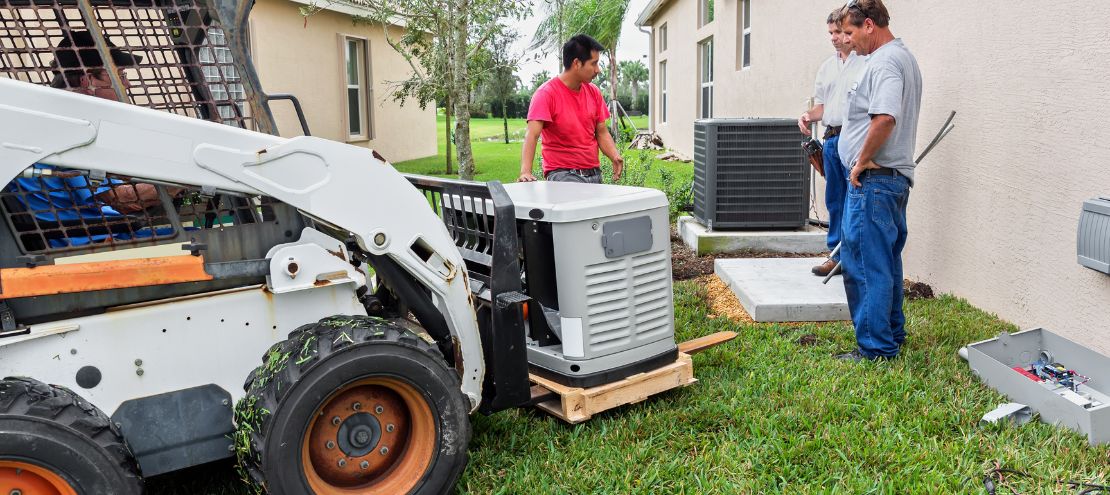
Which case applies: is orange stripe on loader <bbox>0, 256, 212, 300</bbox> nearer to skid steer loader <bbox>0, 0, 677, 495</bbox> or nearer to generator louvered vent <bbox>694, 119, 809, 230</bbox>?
skid steer loader <bbox>0, 0, 677, 495</bbox>

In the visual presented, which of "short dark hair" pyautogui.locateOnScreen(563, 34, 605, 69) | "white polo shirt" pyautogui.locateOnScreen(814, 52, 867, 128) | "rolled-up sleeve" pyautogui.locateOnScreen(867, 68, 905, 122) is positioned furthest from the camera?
"white polo shirt" pyautogui.locateOnScreen(814, 52, 867, 128)

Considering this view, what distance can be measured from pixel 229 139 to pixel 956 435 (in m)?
3.07

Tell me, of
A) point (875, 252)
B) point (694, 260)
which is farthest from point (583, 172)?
point (694, 260)

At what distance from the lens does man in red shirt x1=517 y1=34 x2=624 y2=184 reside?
201 inches

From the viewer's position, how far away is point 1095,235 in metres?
3.94

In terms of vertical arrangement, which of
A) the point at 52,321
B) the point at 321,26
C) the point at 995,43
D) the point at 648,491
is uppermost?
the point at 321,26

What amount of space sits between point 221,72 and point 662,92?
22.4m

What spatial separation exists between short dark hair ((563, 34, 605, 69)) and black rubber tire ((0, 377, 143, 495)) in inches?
138

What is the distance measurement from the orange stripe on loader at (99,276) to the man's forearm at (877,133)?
10.3 feet

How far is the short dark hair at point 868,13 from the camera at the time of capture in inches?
166

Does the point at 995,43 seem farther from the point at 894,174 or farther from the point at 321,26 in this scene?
the point at 321,26

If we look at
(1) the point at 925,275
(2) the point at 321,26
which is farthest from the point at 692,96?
(1) the point at 925,275

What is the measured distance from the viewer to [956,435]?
3.47m

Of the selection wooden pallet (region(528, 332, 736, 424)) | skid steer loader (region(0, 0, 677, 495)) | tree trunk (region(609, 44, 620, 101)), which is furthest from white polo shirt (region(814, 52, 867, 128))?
tree trunk (region(609, 44, 620, 101))
